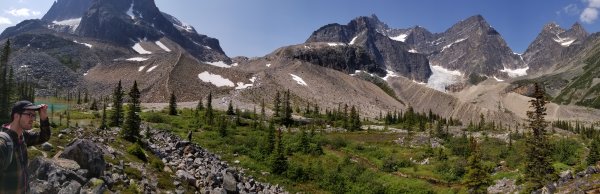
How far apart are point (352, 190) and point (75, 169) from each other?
3544 cm

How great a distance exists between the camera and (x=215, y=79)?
613ft

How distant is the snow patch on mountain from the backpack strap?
175090mm

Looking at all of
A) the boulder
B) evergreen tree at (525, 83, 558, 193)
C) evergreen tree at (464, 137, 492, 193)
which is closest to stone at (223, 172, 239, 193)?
the boulder

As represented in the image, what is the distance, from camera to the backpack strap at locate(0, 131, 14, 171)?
284 inches

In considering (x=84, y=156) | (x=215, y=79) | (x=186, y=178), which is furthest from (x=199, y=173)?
(x=215, y=79)

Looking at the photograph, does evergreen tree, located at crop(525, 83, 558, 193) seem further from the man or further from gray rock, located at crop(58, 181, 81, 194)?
the man

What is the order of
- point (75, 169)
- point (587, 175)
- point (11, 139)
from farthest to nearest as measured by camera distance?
point (587, 175) → point (75, 169) → point (11, 139)

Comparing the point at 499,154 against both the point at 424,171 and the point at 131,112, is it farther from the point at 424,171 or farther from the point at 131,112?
the point at 131,112

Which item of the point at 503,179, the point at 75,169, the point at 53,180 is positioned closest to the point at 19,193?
the point at 53,180

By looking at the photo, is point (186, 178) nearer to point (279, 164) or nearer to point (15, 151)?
point (15, 151)

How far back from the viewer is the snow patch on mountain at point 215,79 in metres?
182

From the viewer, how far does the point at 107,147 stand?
99.3 feet

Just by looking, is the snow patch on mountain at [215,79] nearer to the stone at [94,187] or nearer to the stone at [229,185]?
the stone at [229,185]

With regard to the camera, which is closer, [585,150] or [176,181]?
[176,181]
